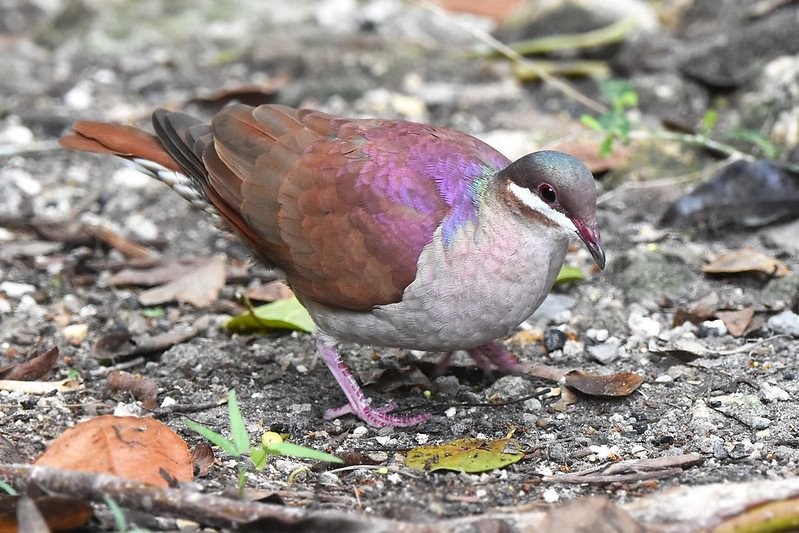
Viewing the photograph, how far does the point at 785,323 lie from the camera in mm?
→ 4344

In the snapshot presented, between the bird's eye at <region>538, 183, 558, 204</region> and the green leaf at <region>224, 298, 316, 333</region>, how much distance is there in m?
1.28

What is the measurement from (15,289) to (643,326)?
2.88 meters

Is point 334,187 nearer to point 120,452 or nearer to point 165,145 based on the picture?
point 165,145

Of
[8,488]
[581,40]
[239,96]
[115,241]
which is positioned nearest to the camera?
[8,488]

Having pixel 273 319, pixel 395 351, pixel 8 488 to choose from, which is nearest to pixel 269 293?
pixel 273 319

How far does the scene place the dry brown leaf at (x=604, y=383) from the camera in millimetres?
3930

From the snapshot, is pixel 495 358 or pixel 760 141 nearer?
pixel 495 358

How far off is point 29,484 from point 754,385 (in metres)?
2.59

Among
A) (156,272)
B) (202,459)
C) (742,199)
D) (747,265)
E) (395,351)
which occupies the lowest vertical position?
(395,351)

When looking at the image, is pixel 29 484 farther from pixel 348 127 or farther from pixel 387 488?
pixel 348 127

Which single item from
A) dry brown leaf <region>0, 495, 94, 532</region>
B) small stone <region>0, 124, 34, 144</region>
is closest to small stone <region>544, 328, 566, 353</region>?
dry brown leaf <region>0, 495, 94, 532</region>

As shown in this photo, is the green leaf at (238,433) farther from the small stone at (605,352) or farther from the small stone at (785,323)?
the small stone at (785,323)

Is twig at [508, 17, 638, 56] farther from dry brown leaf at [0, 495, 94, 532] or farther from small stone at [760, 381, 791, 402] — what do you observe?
dry brown leaf at [0, 495, 94, 532]

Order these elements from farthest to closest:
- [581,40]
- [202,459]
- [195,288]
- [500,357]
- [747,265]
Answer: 1. [581,40]
2. [195,288]
3. [747,265]
4. [500,357]
5. [202,459]
